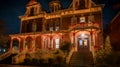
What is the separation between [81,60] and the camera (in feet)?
68.3

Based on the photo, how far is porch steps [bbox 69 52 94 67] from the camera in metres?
19.8

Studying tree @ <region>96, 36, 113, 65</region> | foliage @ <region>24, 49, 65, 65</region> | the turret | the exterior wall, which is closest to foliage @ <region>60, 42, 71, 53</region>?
foliage @ <region>24, 49, 65, 65</region>

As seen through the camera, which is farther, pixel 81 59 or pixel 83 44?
pixel 83 44

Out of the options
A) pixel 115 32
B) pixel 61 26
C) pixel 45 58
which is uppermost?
pixel 61 26

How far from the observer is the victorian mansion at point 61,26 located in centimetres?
2514

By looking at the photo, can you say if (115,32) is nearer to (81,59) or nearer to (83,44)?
(83,44)

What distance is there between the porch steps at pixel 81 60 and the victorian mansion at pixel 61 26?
2005mm

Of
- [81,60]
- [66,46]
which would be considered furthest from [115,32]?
[81,60]

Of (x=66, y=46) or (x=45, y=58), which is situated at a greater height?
(x=66, y=46)

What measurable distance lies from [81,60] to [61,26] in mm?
11233

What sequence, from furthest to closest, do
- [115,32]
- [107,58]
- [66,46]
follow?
[115,32] < [66,46] < [107,58]

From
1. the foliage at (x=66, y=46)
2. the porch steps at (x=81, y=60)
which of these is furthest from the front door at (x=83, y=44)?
the porch steps at (x=81, y=60)

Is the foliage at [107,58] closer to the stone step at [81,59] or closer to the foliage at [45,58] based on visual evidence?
the stone step at [81,59]

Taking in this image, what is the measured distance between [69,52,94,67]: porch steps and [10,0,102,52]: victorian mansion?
2.01 m
